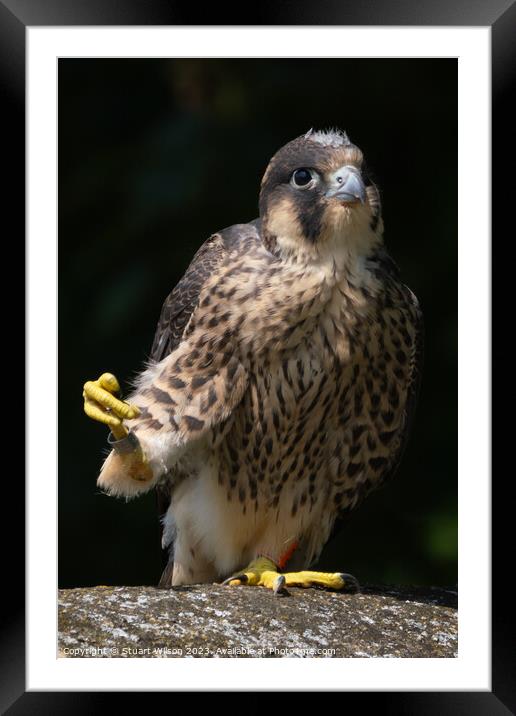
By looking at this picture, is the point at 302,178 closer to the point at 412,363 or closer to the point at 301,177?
the point at 301,177

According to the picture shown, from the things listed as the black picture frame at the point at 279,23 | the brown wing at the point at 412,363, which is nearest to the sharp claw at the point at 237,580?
the brown wing at the point at 412,363

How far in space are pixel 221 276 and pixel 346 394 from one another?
1.65ft

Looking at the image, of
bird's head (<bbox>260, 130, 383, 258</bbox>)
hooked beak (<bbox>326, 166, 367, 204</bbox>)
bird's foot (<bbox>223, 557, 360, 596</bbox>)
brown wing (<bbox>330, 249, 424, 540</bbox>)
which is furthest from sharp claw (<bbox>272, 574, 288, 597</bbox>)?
hooked beak (<bbox>326, 166, 367, 204</bbox>)

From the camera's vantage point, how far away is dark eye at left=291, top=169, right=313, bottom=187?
11.9 feet

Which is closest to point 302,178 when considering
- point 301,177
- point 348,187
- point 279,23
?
point 301,177

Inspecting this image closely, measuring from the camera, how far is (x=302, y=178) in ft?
12.0

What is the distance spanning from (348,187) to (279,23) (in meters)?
0.55

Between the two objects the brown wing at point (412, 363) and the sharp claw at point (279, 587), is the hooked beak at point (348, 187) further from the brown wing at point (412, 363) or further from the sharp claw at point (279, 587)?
the sharp claw at point (279, 587)

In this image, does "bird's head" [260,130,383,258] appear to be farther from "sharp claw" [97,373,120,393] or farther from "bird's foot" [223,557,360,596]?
"bird's foot" [223,557,360,596]

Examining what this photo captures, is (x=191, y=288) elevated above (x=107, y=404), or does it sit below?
above

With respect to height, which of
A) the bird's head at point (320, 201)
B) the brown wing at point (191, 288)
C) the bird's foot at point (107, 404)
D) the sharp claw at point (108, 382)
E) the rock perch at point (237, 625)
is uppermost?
the bird's head at point (320, 201)

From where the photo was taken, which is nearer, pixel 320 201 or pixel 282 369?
pixel 320 201

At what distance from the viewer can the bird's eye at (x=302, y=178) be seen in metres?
3.64

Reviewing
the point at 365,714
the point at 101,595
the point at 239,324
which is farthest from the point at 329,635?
the point at 239,324
